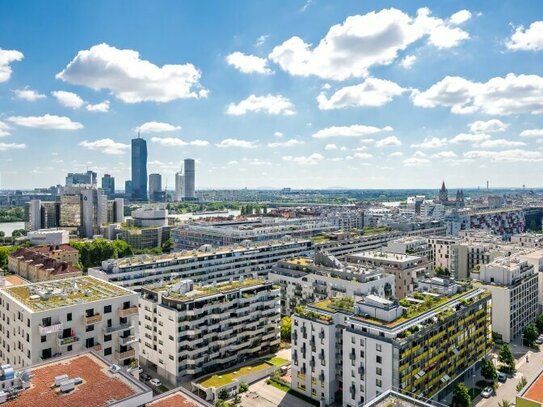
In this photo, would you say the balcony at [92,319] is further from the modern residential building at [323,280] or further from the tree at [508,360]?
the tree at [508,360]

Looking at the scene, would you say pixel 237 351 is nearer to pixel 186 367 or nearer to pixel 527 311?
pixel 186 367

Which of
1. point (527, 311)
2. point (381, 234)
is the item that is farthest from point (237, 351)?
point (381, 234)

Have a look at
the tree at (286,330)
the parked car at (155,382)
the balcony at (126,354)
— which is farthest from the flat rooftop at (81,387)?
the tree at (286,330)

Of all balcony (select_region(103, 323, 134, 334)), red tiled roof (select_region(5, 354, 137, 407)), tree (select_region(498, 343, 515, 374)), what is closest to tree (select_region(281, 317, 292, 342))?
balcony (select_region(103, 323, 134, 334))

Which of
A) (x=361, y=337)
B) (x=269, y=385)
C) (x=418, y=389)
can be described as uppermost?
(x=361, y=337)

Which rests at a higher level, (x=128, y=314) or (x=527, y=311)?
(x=128, y=314)

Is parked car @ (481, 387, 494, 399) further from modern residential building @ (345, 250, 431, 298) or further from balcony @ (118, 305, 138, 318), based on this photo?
balcony @ (118, 305, 138, 318)
